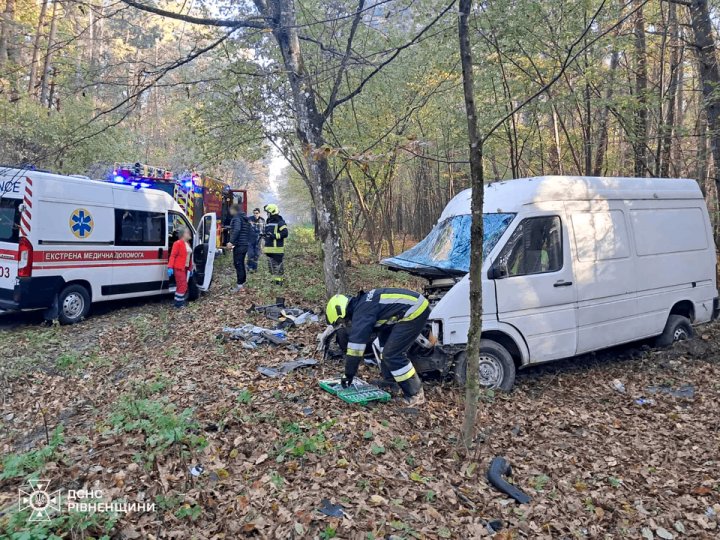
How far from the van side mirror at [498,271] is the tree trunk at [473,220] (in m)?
1.59

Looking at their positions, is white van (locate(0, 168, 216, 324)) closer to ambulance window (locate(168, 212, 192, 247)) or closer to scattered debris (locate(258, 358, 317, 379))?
ambulance window (locate(168, 212, 192, 247))

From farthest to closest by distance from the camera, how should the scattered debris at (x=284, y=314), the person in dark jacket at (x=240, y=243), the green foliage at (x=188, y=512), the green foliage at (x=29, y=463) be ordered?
the person in dark jacket at (x=240, y=243), the scattered debris at (x=284, y=314), the green foliage at (x=29, y=463), the green foliage at (x=188, y=512)

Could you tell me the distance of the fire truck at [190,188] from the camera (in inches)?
504

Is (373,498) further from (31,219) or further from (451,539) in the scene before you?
(31,219)

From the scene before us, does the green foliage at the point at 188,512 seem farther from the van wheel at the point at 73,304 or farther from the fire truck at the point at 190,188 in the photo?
the fire truck at the point at 190,188

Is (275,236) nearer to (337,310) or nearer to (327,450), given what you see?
(337,310)

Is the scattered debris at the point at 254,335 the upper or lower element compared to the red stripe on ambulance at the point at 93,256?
lower

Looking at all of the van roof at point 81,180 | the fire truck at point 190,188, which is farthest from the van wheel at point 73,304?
the fire truck at point 190,188

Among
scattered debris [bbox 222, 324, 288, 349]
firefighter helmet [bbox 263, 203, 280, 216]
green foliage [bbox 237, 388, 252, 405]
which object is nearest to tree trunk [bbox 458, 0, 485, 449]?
green foliage [bbox 237, 388, 252, 405]

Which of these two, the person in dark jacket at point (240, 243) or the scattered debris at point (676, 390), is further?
the person in dark jacket at point (240, 243)

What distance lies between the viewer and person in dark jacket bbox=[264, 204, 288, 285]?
11.2m

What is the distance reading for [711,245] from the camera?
24.7 feet

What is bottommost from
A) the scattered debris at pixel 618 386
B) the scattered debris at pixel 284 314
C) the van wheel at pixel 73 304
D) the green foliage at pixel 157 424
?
the scattered debris at pixel 618 386

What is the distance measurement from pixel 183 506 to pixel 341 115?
1264 cm
